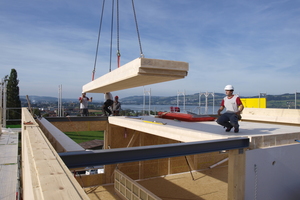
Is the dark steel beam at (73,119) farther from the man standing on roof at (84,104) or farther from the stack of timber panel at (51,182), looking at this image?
the stack of timber panel at (51,182)

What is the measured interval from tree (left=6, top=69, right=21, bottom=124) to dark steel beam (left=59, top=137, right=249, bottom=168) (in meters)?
29.3

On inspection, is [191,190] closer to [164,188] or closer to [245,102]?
[164,188]

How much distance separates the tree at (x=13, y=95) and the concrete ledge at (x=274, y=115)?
27151 millimetres

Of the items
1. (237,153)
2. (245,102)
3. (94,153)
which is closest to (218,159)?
(245,102)

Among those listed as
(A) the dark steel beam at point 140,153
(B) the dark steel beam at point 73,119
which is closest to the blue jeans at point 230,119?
(A) the dark steel beam at point 140,153

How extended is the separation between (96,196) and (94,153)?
6777 millimetres

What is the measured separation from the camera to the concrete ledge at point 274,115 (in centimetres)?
831

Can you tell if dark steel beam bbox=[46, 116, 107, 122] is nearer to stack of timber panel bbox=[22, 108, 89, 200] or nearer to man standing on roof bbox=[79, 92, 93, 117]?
man standing on roof bbox=[79, 92, 93, 117]

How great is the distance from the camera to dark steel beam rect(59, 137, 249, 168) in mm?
2875

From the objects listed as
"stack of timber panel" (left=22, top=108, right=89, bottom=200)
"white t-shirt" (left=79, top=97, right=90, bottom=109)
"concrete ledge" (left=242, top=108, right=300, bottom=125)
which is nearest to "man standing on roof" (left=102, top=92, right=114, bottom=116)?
"white t-shirt" (left=79, top=97, right=90, bottom=109)

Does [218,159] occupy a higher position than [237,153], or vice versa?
[237,153]

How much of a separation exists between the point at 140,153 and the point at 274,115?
25.1 feet

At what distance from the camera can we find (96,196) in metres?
8.94

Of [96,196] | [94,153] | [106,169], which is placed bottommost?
[96,196]
